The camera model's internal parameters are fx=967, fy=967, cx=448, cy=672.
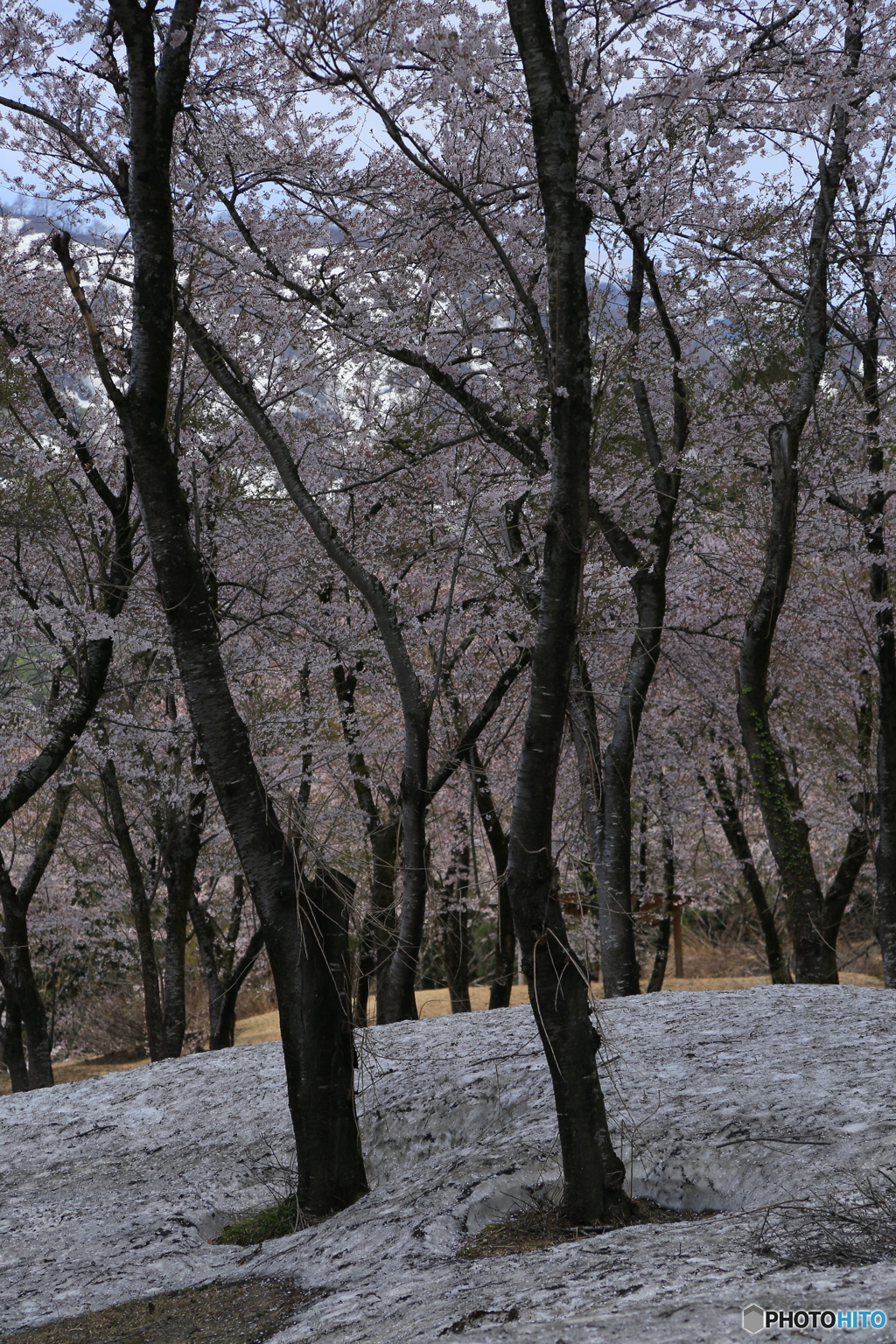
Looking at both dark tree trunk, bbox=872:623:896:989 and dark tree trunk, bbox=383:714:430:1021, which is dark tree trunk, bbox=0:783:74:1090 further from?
dark tree trunk, bbox=872:623:896:989

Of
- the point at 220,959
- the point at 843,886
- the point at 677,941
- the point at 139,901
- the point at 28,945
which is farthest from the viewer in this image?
the point at 677,941

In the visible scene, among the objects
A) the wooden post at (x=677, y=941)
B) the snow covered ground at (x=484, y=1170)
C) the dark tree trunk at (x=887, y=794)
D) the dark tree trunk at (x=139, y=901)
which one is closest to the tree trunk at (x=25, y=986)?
the dark tree trunk at (x=139, y=901)

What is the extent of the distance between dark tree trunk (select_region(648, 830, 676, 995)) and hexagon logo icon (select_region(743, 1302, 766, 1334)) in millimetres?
14281

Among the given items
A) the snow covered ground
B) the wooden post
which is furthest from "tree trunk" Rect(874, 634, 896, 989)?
the wooden post

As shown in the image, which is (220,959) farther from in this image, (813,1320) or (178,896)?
(813,1320)

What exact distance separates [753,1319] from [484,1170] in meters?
2.15

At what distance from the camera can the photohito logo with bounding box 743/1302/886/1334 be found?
188 centimetres

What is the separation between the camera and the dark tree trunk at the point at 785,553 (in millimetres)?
8516

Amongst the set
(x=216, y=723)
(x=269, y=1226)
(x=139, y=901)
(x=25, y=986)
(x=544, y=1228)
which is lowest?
(x=269, y=1226)

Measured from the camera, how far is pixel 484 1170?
13.1ft

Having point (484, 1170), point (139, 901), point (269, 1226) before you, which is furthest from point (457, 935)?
point (484, 1170)

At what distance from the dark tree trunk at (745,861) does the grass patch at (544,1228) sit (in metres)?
12.6

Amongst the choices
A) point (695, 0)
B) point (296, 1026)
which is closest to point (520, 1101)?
point (296, 1026)

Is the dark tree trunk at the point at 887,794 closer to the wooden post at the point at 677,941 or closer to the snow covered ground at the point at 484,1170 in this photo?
the snow covered ground at the point at 484,1170
